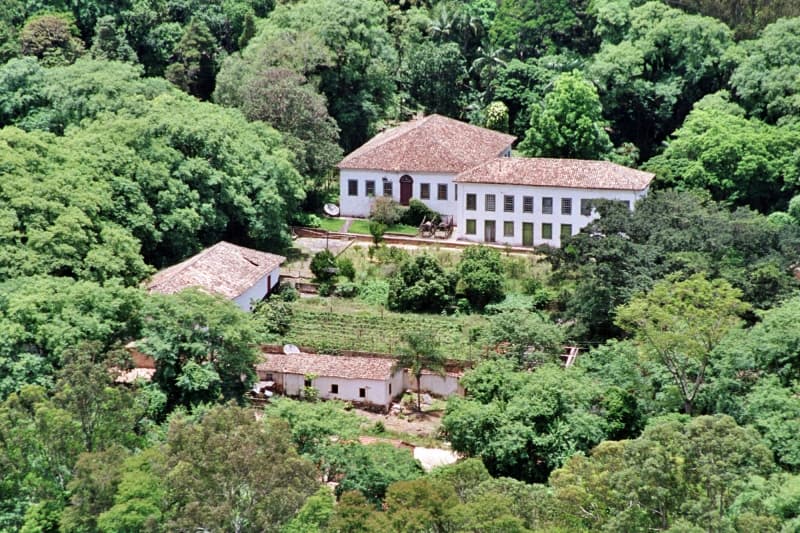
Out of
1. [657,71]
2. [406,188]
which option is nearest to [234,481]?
[406,188]

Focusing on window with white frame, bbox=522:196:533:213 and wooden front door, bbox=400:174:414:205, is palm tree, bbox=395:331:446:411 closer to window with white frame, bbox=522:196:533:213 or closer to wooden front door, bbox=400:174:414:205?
window with white frame, bbox=522:196:533:213

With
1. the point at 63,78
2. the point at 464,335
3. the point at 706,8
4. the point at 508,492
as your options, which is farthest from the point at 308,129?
the point at 508,492

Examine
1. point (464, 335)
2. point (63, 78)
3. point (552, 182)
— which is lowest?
point (464, 335)

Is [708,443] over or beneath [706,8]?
beneath

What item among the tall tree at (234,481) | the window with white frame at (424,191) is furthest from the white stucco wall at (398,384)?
the window with white frame at (424,191)

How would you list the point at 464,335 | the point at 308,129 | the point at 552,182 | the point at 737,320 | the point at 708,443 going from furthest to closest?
the point at 308,129 < the point at 552,182 < the point at 464,335 < the point at 737,320 < the point at 708,443

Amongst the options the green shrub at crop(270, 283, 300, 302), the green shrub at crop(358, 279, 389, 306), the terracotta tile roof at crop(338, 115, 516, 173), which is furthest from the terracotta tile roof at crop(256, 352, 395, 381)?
the terracotta tile roof at crop(338, 115, 516, 173)

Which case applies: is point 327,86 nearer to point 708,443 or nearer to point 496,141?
point 496,141
